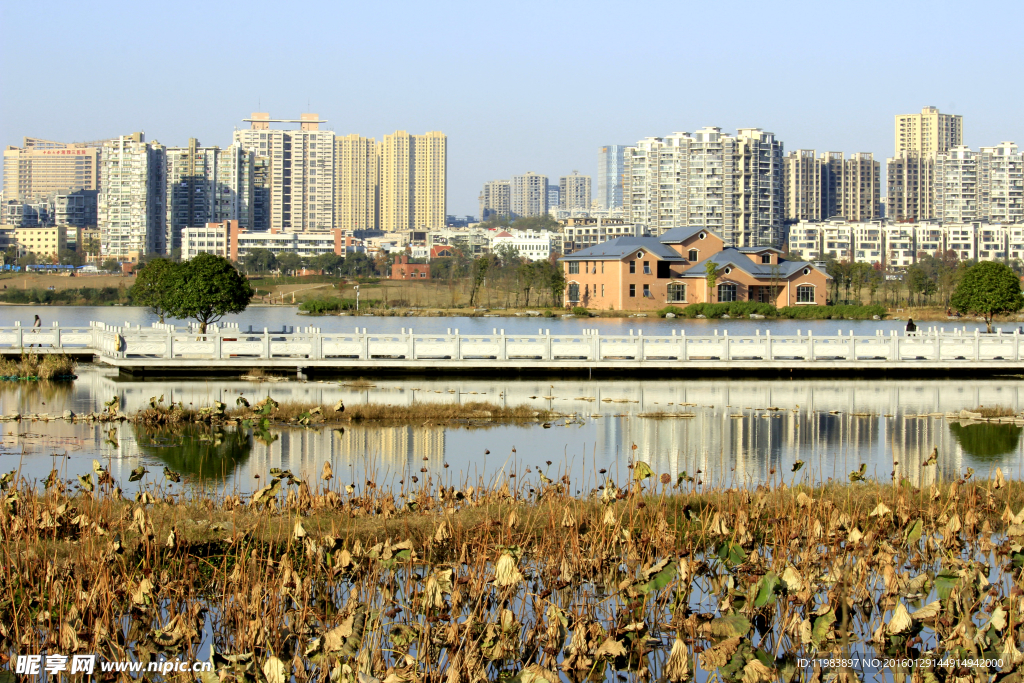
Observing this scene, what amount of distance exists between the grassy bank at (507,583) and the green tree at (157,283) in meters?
23.7

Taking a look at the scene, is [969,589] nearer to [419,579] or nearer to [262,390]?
[419,579]

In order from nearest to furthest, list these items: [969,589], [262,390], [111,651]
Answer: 1. [111,651]
2. [969,589]
3. [262,390]

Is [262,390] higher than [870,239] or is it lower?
lower

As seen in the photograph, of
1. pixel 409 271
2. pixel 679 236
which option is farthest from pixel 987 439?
pixel 409 271

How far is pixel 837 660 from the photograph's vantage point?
680 cm

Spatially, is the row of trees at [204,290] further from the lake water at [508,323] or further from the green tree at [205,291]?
the lake water at [508,323]

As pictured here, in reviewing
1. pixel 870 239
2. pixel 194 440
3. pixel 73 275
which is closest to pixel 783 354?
pixel 194 440

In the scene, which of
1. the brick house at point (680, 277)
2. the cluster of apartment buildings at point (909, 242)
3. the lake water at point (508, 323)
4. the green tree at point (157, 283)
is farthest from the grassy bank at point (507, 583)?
the cluster of apartment buildings at point (909, 242)

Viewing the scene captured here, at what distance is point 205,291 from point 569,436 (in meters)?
16.8

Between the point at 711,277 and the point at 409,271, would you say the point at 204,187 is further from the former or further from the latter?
the point at 711,277

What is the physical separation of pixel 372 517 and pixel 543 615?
9.22 feet

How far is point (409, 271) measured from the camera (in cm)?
10175

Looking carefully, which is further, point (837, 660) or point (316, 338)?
point (316, 338)

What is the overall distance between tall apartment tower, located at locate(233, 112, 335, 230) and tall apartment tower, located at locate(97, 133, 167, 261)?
39784 millimetres
